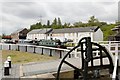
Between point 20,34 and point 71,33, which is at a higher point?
point 20,34

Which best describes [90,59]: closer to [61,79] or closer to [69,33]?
[61,79]

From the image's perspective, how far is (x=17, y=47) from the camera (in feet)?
76.5

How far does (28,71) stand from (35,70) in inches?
16.5

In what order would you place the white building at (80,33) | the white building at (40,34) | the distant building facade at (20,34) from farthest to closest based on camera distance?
the distant building facade at (20,34) → the white building at (40,34) → the white building at (80,33)

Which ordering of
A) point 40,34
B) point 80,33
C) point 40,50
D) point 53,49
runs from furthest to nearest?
point 40,34, point 80,33, point 40,50, point 53,49

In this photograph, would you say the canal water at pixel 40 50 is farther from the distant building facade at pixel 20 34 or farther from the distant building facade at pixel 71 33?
the distant building facade at pixel 20 34

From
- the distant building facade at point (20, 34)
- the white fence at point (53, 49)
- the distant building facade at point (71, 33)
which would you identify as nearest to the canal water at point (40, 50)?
the white fence at point (53, 49)

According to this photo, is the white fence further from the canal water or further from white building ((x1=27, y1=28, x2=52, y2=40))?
white building ((x1=27, y1=28, x2=52, y2=40))

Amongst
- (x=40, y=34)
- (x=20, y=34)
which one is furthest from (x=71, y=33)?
(x=20, y=34)

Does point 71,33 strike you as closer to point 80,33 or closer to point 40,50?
point 80,33

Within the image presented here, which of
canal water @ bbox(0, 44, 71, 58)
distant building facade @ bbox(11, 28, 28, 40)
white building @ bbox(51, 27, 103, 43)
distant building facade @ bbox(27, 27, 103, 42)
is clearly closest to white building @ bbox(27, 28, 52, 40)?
distant building facade @ bbox(27, 27, 103, 42)

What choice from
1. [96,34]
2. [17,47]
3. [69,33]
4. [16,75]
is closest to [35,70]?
[16,75]

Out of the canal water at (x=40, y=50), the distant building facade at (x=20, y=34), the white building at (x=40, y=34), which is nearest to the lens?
the canal water at (x=40, y=50)

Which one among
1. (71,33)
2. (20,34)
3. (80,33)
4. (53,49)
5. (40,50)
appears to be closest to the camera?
(53,49)
